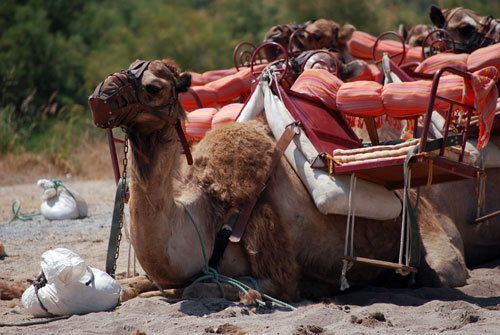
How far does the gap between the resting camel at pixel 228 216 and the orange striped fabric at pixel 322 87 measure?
0.55 m

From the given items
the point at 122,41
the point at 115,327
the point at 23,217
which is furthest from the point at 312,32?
the point at 122,41

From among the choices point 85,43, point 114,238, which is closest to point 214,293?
point 114,238

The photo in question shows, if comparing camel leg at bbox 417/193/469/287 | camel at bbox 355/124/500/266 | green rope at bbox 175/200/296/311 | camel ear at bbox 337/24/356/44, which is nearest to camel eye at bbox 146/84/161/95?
green rope at bbox 175/200/296/311

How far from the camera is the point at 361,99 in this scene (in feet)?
16.9

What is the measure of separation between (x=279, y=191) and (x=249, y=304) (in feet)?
3.00

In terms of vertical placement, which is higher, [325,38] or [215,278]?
[325,38]

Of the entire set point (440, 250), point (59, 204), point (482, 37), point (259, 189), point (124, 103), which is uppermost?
point (482, 37)

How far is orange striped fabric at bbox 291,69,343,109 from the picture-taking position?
5496 mm

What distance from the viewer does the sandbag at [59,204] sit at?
318 inches

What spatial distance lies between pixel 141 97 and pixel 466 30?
16.8 ft

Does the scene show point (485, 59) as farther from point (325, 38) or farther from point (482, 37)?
point (325, 38)

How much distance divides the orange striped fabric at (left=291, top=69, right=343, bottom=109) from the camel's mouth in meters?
1.84

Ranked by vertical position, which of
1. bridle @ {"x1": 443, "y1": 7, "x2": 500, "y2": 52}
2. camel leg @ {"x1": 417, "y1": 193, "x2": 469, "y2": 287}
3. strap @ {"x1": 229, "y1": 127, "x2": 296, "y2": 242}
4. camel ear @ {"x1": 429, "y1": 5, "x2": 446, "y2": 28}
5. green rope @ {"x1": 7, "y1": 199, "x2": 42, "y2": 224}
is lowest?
green rope @ {"x1": 7, "y1": 199, "x2": 42, "y2": 224}

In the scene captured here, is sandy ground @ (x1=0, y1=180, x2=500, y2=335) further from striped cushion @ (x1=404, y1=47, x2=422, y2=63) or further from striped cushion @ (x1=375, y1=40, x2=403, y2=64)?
striped cushion @ (x1=375, y1=40, x2=403, y2=64)
